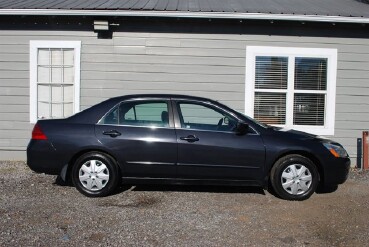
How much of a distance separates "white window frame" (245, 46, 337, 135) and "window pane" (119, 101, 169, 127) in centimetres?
303

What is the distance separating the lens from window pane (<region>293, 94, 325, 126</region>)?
862cm

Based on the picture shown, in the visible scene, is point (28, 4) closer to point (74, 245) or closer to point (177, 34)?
point (177, 34)

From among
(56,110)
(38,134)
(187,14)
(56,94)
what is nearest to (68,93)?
(56,94)

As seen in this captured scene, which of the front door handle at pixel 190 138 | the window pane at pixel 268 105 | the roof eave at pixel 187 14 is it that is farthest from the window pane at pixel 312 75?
the front door handle at pixel 190 138

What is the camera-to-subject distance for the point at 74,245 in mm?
4105

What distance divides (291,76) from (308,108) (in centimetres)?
78

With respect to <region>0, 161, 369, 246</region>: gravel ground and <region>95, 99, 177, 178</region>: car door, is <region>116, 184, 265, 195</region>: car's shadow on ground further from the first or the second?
<region>95, 99, 177, 178</region>: car door

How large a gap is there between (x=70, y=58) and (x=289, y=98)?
4.68 m

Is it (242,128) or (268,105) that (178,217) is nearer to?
(242,128)

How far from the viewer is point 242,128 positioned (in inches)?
226

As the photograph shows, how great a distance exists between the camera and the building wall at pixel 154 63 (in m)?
8.48

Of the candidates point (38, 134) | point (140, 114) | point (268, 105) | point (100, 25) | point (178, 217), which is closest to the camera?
point (178, 217)

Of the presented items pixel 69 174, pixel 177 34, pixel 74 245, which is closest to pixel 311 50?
pixel 177 34

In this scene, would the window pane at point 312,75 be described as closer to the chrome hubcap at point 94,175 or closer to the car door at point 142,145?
the car door at point 142,145
